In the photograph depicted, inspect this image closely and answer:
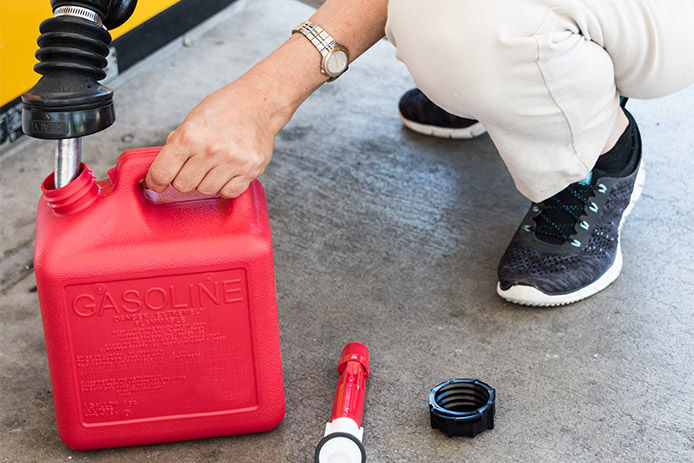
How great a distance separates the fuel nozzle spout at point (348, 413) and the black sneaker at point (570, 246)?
290mm

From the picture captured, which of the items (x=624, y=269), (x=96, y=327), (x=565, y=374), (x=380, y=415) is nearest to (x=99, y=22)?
(x=96, y=327)

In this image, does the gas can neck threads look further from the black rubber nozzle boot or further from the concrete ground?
the concrete ground

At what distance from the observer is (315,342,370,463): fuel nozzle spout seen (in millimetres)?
878

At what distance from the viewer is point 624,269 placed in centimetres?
125

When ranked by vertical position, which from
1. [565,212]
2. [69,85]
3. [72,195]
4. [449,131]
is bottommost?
[449,131]

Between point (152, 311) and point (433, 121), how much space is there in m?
0.89

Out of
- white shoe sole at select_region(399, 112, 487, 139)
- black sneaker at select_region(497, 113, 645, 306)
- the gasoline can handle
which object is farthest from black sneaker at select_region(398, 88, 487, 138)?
the gasoline can handle

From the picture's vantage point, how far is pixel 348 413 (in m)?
0.93

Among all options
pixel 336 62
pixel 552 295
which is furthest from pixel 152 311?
pixel 552 295

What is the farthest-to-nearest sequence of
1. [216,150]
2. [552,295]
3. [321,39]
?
[552,295] < [321,39] < [216,150]

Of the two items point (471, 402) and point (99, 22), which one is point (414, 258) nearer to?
point (471, 402)

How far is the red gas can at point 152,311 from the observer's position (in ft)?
2.83

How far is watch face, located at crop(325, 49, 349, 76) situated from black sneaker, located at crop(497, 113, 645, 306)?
422mm

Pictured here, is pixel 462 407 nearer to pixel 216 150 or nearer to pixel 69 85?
pixel 216 150
